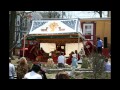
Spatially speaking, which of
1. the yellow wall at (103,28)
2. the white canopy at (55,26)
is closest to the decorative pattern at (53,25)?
the white canopy at (55,26)

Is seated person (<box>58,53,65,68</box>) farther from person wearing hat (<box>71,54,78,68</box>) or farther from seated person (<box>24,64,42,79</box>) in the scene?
Answer: seated person (<box>24,64,42,79</box>)

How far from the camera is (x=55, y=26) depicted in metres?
9.98

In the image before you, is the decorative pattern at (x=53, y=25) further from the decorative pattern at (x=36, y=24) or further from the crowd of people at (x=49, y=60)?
the crowd of people at (x=49, y=60)

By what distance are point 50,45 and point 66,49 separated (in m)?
0.38

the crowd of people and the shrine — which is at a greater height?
the shrine

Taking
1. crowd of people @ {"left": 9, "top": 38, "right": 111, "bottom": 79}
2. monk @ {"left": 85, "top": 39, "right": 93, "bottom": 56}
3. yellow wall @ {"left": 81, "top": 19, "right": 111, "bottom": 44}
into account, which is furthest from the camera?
monk @ {"left": 85, "top": 39, "right": 93, "bottom": 56}

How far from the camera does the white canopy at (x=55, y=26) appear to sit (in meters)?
9.91

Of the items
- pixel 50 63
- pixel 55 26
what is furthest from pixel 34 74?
pixel 55 26

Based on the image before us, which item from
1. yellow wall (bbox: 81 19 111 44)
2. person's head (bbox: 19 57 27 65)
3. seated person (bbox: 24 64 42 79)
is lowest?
seated person (bbox: 24 64 42 79)

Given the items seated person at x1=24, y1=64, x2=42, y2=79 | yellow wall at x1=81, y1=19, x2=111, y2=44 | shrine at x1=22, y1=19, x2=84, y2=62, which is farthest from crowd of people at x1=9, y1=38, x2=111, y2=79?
seated person at x1=24, y1=64, x2=42, y2=79

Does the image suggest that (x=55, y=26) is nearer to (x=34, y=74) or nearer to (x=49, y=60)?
(x=49, y=60)

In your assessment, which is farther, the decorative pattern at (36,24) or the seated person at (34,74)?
the decorative pattern at (36,24)

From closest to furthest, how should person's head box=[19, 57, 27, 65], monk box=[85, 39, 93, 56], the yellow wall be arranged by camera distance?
1. person's head box=[19, 57, 27, 65]
2. the yellow wall
3. monk box=[85, 39, 93, 56]

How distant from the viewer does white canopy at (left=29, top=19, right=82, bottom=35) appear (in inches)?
390
